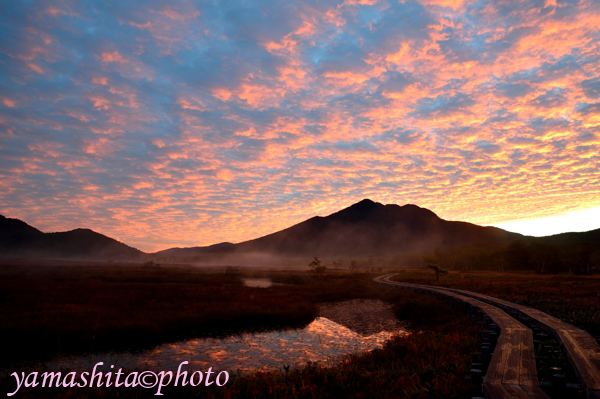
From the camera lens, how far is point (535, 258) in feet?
329

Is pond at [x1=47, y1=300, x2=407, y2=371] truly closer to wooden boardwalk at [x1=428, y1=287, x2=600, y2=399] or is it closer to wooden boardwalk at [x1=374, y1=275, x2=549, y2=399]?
wooden boardwalk at [x1=374, y1=275, x2=549, y2=399]

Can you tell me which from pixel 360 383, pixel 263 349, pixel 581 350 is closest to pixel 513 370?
pixel 581 350

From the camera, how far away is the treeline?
9056 centimetres

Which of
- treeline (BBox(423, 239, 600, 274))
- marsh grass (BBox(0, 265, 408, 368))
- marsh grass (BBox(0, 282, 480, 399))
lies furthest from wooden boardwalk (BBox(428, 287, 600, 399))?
treeline (BBox(423, 239, 600, 274))

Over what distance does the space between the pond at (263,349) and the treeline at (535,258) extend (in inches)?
1521

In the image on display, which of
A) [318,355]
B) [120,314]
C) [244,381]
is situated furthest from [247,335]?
[244,381]

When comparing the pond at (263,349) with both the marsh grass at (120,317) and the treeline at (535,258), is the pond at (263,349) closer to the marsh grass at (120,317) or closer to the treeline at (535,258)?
the marsh grass at (120,317)

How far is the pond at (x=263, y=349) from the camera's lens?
13930 mm

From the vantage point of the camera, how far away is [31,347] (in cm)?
1524

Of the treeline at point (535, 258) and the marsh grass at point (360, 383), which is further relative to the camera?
the treeline at point (535, 258)

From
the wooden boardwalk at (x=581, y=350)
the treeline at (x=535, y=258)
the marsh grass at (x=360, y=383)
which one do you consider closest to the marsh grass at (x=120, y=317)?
the marsh grass at (x=360, y=383)

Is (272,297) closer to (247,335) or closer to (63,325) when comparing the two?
(247,335)

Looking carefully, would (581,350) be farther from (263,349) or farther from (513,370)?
(263,349)

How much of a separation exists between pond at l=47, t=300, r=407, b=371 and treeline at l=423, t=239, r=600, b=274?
38640 millimetres
